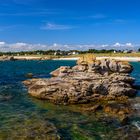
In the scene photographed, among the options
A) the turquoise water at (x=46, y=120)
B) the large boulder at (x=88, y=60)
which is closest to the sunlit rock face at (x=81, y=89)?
the turquoise water at (x=46, y=120)

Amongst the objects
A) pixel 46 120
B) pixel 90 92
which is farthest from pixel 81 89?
pixel 46 120

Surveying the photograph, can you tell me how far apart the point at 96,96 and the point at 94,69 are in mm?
22738

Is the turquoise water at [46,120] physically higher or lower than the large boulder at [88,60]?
lower

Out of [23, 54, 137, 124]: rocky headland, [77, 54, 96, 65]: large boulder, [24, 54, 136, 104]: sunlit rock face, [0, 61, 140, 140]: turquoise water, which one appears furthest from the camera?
[77, 54, 96, 65]: large boulder

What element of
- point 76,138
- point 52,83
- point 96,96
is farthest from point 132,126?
point 52,83

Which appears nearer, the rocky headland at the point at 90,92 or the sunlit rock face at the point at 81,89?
the rocky headland at the point at 90,92

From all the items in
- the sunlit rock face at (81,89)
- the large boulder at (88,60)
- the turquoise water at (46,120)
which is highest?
the large boulder at (88,60)

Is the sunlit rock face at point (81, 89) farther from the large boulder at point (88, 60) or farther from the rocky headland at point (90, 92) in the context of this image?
the large boulder at point (88, 60)

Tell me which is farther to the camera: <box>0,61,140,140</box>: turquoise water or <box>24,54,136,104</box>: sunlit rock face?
<box>24,54,136,104</box>: sunlit rock face

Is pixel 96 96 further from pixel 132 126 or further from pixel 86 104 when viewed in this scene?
pixel 132 126

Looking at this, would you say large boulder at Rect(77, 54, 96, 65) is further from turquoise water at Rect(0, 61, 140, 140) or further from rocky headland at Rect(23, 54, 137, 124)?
turquoise water at Rect(0, 61, 140, 140)

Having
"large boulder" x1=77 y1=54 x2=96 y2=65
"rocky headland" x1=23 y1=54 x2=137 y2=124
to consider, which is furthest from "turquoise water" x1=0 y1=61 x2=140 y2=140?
"large boulder" x1=77 y1=54 x2=96 y2=65

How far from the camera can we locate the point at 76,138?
98.7ft

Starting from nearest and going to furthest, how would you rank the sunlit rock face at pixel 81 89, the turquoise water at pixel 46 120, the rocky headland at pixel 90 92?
the turquoise water at pixel 46 120 < the rocky headland at pixel 90 92 < the sunlit rock face at pixel 81 89
